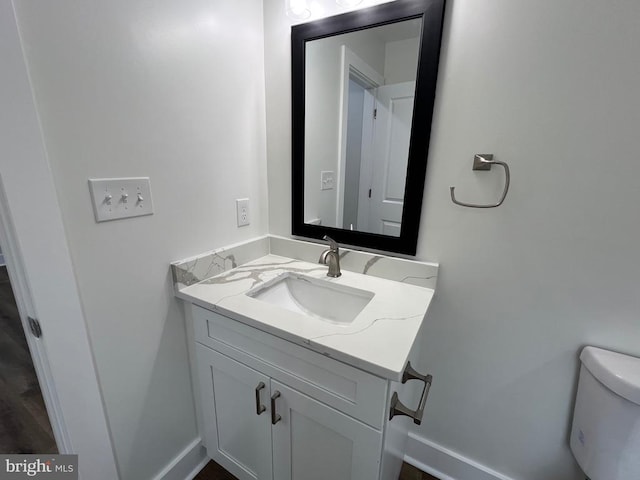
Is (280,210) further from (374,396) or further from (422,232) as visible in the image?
(374,396)

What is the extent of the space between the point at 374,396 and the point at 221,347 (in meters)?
0.57

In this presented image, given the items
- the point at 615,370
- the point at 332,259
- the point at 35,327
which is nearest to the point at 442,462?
the point at 615,370

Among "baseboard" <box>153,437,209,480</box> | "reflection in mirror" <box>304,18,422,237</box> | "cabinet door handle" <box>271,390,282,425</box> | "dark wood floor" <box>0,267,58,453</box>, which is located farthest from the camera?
"dark wood floor" <box>0,267,58,453</box>

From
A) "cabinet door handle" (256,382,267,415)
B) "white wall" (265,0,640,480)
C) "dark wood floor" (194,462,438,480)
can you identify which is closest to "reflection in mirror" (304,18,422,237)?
"white wall" (265,0,640,480)

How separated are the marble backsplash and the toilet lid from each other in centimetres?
49

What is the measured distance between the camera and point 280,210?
1.40 metres

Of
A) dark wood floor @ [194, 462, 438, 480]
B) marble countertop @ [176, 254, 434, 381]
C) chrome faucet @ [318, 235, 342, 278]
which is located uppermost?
Answer: chrome faucet @ [318, 235, 342, 278]

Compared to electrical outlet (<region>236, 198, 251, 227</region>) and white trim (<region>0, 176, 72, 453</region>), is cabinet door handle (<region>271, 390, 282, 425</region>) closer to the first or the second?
white trim (<region>0, 176, 72, 453</region>)

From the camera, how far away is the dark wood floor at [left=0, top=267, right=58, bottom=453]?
4.56ft

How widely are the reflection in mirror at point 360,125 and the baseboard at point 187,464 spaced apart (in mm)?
1144

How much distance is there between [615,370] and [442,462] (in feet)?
2.68

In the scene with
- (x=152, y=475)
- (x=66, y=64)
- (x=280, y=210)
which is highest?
(x=66, y=64)

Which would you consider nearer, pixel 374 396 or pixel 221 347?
pixel 374 396

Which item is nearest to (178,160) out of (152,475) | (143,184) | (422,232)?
(143,184)
